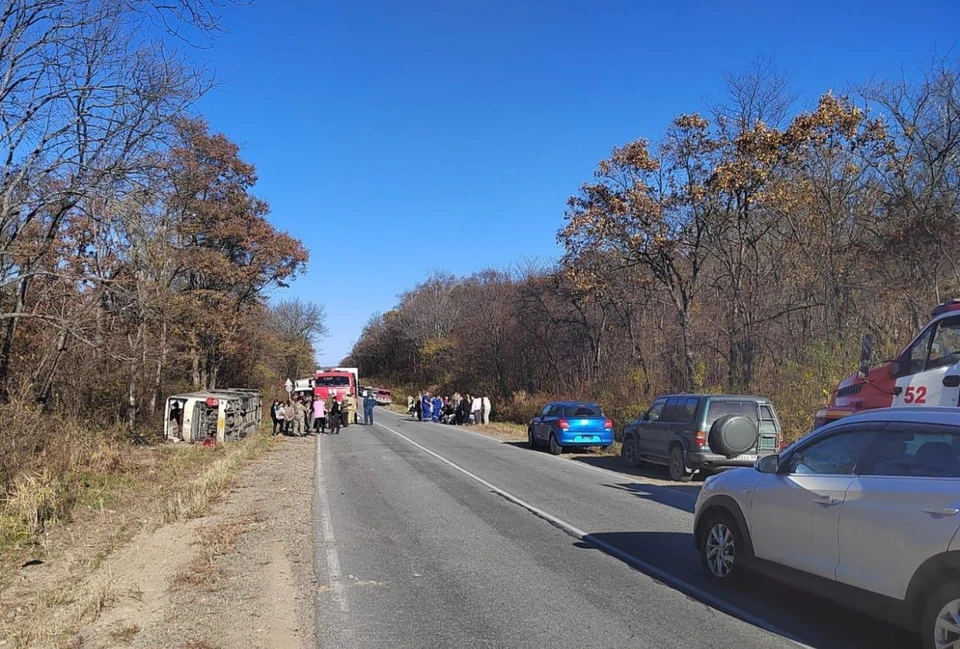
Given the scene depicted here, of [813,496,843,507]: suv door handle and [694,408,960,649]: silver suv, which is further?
[813,496,843,507]: suv door handle

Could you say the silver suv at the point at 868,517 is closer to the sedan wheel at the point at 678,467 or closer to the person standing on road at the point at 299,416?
the sedan wheel at the point at 678,467

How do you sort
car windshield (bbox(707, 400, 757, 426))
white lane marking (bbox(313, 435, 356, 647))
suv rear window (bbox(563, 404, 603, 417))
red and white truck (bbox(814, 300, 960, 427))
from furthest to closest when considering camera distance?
suv rear window (bbox(563, 404, 603, 417))
car windshield (bbox(707, 400, 757, 426))
red and white truck (bbox(814, 300, 960, 427))
white lane marking (bbox(313, 435, 356, 647))

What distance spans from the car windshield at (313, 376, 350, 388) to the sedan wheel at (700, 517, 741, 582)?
3622 centimetres

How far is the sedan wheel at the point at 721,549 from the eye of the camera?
269 inches

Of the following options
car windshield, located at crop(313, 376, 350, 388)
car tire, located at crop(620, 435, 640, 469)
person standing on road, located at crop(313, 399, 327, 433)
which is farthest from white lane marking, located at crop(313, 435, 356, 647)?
car windshield, located at crop(313, 376, 350, 388)

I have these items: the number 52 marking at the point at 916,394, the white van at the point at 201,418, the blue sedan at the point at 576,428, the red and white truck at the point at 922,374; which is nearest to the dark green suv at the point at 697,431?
the red and white truck at the point at 922,374

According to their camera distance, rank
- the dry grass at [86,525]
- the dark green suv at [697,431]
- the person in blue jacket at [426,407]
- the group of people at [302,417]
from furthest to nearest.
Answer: the person in blue jacket at [426,407], the group of people at [302,417], the dark green suv at [697,431], the dry grass at [86,525]

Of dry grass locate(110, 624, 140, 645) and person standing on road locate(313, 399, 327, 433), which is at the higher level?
person standing on road locate(313, 399, 327, 433)

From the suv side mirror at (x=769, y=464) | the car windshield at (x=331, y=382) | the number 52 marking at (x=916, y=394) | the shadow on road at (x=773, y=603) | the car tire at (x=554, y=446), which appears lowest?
the shadow on road at (x=773, y=603)

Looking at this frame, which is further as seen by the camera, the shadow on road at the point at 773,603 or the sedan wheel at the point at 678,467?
the sedan wheel at the point at 678,467

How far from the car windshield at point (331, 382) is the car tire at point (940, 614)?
38.9 metres

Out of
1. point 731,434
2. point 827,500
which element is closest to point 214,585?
point 827,500

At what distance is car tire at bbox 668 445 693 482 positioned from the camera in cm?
1584

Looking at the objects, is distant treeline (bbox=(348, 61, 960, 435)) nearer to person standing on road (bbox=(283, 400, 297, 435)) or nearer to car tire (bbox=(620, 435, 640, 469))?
car tire (bbox=(620, 435, 640, 469))
